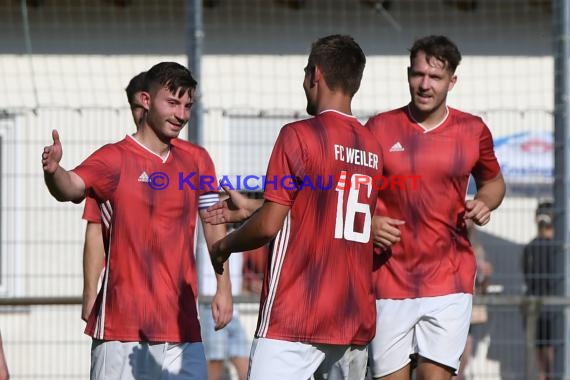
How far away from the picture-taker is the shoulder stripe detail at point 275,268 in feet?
16.8

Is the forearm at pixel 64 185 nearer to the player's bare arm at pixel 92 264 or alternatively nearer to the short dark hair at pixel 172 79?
the short dark hair at pixel 172 79

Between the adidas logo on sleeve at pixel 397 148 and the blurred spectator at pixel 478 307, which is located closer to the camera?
the adidas logo on sleeve at pixel 397 148

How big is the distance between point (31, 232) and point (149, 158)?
339 cm

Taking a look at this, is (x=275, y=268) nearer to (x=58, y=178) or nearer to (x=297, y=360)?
(x=297, y=360)

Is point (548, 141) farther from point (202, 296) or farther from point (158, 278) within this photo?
point (158, 278)

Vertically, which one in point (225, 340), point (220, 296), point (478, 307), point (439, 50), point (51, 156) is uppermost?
point (439, 50)

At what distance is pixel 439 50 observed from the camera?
6.34 m

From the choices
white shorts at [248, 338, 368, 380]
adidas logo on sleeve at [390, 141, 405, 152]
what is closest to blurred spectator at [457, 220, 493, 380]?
adidas logo on sleeve at [390, 141, 405, 152]

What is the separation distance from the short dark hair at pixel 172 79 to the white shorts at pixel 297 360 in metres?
1.56

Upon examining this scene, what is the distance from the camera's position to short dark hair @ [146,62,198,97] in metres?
6.13

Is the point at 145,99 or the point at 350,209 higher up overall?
the point at 145,99

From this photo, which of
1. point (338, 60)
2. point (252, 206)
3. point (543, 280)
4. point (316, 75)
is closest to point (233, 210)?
point (252, 206)

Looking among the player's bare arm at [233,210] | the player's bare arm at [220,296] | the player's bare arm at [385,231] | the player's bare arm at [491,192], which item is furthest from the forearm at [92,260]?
the player's bare arm at [491,192]

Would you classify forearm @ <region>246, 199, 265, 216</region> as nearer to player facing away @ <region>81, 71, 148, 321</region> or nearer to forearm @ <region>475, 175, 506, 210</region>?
player facing away @ <region>81, 71, 148, 321</region>
